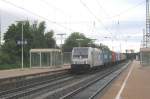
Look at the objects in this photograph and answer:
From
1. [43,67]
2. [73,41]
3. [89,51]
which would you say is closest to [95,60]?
[89,51]

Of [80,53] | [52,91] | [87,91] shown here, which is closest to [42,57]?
[80,53]

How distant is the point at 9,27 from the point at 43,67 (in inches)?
1729

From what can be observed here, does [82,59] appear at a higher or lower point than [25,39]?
lower

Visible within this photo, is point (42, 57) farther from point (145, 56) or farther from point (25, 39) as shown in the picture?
point (25, 39)

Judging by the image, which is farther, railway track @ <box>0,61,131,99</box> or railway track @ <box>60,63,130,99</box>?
railway track @ <box>0,61,131,99</box>

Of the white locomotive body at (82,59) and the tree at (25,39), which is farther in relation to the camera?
the tree at (25,39)

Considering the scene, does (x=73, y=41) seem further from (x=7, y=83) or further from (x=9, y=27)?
(x=7, y=83)

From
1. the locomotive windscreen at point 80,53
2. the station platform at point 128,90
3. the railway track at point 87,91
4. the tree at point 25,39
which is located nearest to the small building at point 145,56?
the tree at point 25,39

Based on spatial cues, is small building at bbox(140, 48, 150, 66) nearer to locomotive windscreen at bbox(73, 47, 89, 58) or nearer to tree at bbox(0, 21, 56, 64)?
tree at bbox(0, 21, 56, 64)

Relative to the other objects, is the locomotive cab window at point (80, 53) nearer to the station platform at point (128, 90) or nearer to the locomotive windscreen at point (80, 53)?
the locomotive windscreen at point (80, 53)

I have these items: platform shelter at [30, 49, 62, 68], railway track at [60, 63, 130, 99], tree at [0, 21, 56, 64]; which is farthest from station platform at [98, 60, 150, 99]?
tree at [0, 21, 56, 64]

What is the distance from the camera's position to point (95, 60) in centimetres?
4978

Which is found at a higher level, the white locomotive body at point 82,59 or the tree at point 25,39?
the tree at point 25,39

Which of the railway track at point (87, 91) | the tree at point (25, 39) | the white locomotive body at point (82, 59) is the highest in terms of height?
the tree at point (25, 39)
